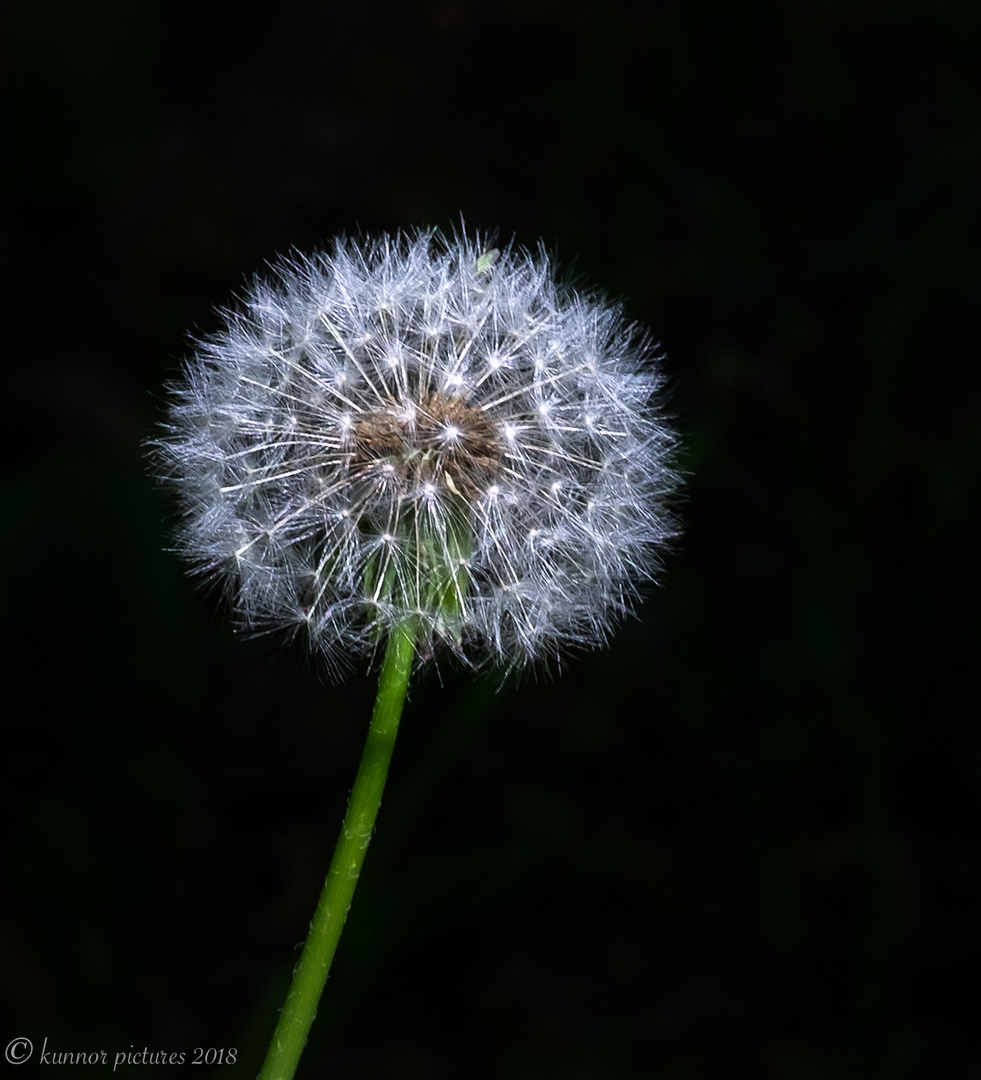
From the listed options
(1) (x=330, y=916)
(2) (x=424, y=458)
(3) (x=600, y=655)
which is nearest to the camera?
(1) (x=330, y=916)

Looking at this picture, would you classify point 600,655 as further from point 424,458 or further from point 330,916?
point 330,916

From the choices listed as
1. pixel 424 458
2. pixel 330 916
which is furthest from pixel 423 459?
pixel 330 916

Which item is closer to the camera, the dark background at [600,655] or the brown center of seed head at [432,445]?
the brown center of seed head at [432,445]

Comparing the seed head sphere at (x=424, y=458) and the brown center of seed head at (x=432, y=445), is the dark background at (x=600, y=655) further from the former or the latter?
the brown center of seed head at (x=432, y=445)

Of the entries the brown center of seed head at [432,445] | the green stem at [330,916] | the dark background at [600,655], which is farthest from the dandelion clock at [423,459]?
the dark background at [600,655]

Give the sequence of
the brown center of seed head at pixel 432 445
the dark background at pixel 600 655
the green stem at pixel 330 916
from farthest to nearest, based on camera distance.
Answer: the dark background at pixel 600 655
the brown center of seed head at pixel 432 445
the green stem at pixel 330 916

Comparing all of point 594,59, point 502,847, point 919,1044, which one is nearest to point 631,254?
point 594,59

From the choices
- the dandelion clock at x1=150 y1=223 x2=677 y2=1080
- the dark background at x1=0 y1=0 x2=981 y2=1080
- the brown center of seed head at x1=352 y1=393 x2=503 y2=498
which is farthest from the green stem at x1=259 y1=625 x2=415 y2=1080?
the dark background at x1=0 y1=0 x2=981 y2=1080
